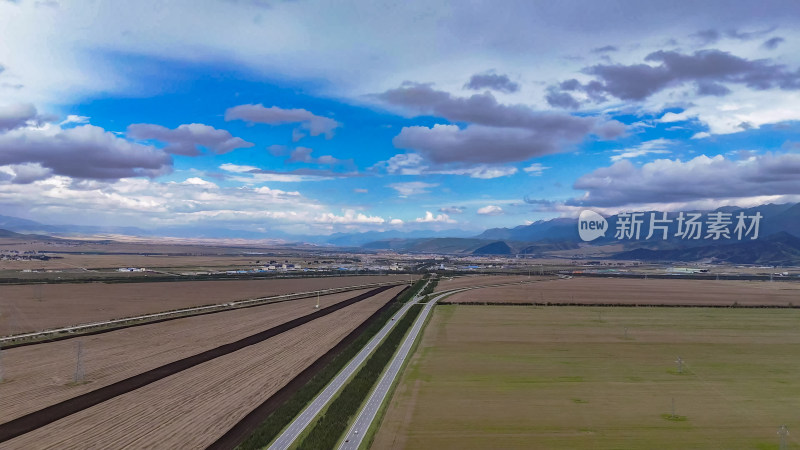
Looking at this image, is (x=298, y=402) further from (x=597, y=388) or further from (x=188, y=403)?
(x=597, y=388)

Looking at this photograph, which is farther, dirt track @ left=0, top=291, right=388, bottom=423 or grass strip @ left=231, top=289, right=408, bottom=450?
dirt track @ left=0, top=291, right=388, bottom=423

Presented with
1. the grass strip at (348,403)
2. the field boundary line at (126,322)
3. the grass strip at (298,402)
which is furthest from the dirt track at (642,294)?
the grass strip at (348,403)

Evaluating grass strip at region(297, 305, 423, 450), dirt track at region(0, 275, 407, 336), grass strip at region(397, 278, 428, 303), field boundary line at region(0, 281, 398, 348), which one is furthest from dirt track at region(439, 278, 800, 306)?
grass strip at region(297, 305, 423, 450)

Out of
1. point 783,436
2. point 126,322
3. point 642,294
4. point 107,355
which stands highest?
point 126,322

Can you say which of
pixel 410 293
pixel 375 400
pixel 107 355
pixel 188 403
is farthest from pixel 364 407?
pixel 410 293

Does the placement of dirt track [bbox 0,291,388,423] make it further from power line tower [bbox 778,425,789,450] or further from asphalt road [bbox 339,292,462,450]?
power line tower [bbox 778,425,789,450]

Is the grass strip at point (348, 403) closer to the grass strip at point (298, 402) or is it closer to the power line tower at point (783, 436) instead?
the grass strip at point (298, 402)

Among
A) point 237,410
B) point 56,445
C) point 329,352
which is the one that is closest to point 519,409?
point 237,410
